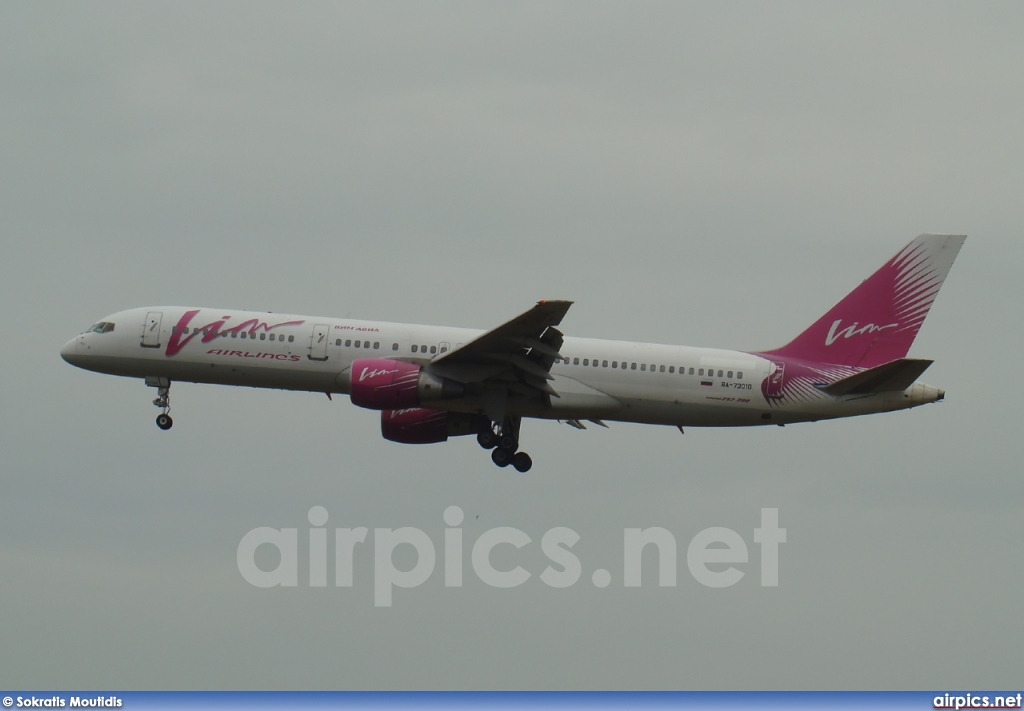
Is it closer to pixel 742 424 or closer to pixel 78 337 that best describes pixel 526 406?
pixel 742 424

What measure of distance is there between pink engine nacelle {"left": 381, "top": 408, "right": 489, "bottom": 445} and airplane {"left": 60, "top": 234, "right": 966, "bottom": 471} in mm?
114

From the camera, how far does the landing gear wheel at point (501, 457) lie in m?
51.9

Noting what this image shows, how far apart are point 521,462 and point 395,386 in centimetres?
560

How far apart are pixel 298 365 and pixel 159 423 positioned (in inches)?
248

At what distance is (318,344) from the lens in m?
51.1

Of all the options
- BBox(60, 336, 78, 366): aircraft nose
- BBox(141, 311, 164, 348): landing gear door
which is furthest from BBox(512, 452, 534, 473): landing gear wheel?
BBox(60, 336, 78, 366): aircraft nose

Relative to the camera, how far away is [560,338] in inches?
1908

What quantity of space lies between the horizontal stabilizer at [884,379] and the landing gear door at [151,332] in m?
22.2

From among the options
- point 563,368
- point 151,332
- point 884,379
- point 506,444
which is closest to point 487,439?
point 506,444

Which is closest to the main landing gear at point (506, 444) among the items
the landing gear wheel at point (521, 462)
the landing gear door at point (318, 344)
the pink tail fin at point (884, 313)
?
the landing gear wheel at point (521, 462)

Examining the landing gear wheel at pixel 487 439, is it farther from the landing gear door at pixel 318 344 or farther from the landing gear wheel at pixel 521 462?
the landing gear door at pixel 318 344

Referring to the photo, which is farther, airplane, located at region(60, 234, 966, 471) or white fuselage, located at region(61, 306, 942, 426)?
white fuselage, located at region(61, 306, 942, 426)

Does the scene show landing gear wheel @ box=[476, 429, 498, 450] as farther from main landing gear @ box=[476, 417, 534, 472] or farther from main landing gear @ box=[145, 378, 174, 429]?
main landing gear @ box=[145, 378, 174, 429]

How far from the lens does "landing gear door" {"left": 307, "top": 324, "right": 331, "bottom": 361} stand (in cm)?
5103
